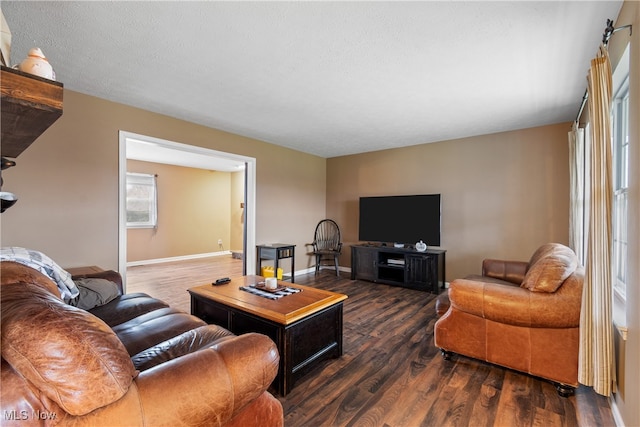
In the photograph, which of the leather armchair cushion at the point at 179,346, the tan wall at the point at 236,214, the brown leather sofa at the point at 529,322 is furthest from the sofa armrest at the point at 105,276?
the tan wall at the point at 236,214

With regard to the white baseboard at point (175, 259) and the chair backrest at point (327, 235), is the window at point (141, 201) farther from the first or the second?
the chair backrest at point (327, 235)

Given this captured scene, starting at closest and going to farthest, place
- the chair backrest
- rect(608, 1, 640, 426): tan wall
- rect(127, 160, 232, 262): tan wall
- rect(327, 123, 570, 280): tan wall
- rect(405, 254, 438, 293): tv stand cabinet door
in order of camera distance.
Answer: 1. rect(608, 1, 640, 426): tan wall
2. rect(327, 123, 570, 280): tan wall
3. rect(405, 254, 438, 293): tv stand cabinet door
4. the chair backrest
5. rect(127, 160, 232, 262): tan wall

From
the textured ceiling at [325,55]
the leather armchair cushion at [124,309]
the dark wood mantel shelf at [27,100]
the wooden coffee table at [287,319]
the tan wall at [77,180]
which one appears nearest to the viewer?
the dark wood mantel shelf at [27,100]

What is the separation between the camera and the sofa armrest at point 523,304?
5.94 feet

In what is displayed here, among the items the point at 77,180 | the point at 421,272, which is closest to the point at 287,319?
the point at 77,180

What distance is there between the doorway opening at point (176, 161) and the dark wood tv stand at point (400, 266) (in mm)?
1863

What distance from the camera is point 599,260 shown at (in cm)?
163

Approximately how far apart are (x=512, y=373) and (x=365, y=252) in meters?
2.97

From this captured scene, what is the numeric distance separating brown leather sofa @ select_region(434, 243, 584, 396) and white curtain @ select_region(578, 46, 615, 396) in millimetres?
122

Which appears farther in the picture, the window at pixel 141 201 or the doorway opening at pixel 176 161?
the window at pixel 141 201

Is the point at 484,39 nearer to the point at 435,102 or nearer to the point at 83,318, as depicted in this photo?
the point at 435,102

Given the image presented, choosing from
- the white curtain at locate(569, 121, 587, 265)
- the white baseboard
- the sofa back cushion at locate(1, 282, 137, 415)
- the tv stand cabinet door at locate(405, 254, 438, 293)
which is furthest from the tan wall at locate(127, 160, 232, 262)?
the white curtain at locate(569, 121, 587, 265)

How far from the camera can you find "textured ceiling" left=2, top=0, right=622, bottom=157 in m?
1.75

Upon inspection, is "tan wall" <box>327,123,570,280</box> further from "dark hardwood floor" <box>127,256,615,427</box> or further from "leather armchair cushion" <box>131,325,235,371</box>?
"leather armchair cushion" <box>131,325,235,371</box>
